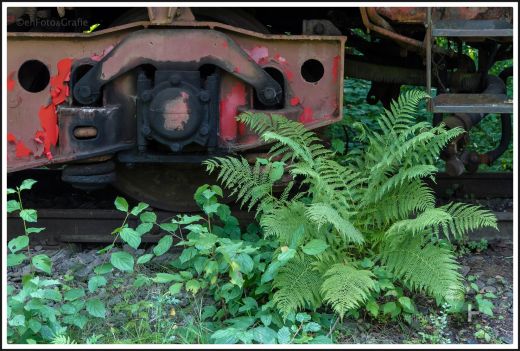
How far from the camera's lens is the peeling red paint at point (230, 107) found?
4566 mm

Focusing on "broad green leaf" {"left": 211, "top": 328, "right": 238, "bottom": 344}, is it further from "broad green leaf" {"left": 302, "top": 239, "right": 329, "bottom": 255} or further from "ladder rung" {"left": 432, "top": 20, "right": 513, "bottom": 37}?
"ladder rung" {"left": 432, "top": 20, "right": 513, "bottom": 37}

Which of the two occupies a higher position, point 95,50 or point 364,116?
point 95,50

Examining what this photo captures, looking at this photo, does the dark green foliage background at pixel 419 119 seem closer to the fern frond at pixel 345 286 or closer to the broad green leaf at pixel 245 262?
the fern frond at pixel 345 286

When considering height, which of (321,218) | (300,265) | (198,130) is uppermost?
(198,130)

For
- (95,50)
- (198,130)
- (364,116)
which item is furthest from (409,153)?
(364,116)

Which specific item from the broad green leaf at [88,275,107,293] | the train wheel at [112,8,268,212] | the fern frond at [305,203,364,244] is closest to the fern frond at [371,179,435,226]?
the fern frond at [305,203,364,244]

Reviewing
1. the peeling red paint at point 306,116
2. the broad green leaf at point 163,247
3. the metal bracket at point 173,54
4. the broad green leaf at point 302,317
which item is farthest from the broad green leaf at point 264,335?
the metal bracket at point 173,54

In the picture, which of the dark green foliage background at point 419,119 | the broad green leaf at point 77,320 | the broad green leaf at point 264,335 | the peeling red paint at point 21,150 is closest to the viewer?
the broad green leaf at point 264,335

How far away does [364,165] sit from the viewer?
15.2 feet

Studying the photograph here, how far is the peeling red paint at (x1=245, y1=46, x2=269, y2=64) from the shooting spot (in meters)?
4.55

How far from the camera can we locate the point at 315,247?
3873 mm

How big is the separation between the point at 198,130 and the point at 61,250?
53.5 inches

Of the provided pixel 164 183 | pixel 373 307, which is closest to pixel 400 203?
pixel 373 307

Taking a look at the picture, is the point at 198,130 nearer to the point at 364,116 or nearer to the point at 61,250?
the point at 61,250
